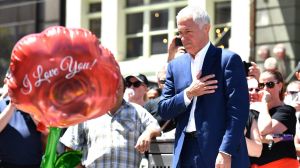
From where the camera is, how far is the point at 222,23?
18547 mm

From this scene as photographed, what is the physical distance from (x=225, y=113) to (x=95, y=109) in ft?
3.81

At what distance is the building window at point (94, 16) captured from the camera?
70.3ft

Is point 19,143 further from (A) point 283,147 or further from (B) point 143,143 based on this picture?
(A) point 283,147

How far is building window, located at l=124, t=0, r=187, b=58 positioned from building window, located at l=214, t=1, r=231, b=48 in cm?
116

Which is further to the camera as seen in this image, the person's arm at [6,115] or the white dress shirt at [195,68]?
the person's arm at [6,115]

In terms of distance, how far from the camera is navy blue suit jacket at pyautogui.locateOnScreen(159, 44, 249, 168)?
20.2ft

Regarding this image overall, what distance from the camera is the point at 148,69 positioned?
63.9 feet

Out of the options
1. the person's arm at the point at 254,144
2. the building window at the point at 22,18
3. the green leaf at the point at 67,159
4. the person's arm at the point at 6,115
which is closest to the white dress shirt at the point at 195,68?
the green leaf at the point at 67,159

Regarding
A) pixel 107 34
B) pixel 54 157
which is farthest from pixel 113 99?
pixel 107 34

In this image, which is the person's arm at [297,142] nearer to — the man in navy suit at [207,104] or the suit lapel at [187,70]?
the man in navy suit at [207,104]

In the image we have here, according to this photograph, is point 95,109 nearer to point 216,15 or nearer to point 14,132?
point 14,132

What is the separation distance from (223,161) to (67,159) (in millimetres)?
1072

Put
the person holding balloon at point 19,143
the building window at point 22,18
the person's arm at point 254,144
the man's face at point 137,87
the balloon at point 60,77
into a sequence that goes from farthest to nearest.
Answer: the building window at point 22,18 → the man's face at point 137,87 → the person holding balloon at point 19,143 → the person's arm at point 254,144 → the balloon at point 60,77

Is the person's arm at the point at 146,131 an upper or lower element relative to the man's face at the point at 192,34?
lower
